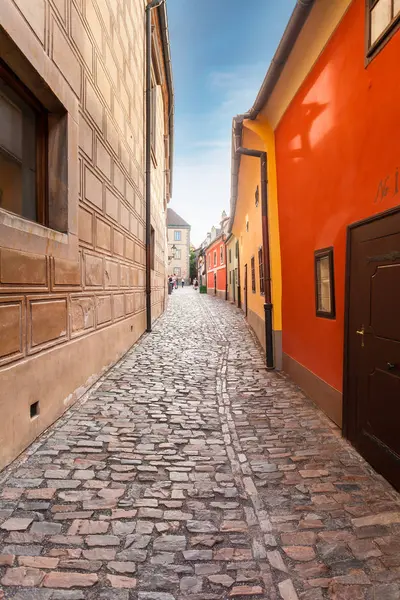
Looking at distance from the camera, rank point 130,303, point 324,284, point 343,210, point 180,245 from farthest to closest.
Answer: point 180,245 < point 130,303 < point 324,284 < point 343,210

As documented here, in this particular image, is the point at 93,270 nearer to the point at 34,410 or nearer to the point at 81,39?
the point at 34,410

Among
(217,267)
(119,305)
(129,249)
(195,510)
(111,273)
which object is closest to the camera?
(195,510)

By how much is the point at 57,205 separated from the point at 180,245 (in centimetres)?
6543

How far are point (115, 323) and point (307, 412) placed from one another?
3.77 metres

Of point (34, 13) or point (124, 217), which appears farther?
point (124, 217)

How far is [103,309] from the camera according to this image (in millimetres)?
6266

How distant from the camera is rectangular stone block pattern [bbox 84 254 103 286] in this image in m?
5.46

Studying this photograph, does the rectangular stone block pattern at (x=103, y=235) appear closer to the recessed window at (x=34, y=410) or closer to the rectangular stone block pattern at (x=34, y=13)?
the rectangular stone block pattern at (x=34, y=13)

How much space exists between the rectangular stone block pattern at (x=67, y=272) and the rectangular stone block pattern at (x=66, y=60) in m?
2.14

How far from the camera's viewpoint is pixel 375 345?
11.4 feet

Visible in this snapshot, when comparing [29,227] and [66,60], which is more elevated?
[66,60]

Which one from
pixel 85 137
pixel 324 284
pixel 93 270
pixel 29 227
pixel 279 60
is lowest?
pixel 324 284

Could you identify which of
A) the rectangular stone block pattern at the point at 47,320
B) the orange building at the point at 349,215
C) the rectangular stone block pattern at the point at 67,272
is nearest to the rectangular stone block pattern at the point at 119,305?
the rectangular stone block pattern at the point at 67,272

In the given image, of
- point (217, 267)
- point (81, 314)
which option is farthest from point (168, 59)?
point (217, 267)
